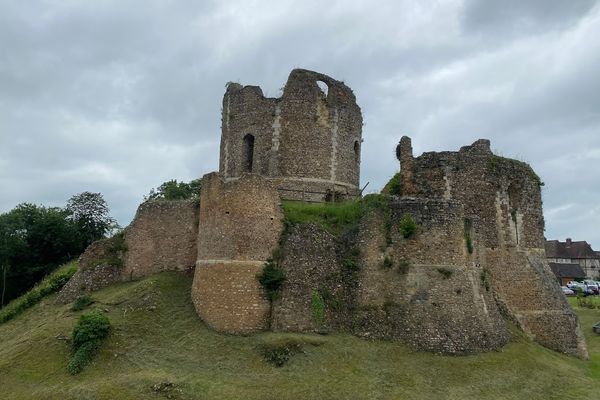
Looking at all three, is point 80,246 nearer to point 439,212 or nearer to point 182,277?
point 182,277

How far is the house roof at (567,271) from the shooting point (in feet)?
214

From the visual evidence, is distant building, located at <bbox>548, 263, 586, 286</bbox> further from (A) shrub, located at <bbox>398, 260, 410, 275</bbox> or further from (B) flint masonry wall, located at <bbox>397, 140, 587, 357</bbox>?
(A) shrub, located at <bbox>398, 260, 410, 275</bbox>

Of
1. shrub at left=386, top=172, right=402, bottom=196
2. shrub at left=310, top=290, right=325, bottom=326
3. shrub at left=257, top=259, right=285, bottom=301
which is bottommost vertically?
shrub at left=310, top=290, right=325, bottom=326

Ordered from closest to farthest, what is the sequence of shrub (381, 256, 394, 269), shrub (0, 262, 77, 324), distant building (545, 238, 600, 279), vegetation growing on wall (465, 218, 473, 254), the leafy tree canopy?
shrub (381, 256, 394, 269) → vegetation growing on wall (465, 218, 473, 254) → shrub (0, 262, 77, 324) → the leafy tree canopy → distant building (545, 238, 600, 279)

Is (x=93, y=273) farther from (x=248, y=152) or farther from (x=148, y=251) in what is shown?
(x=248, y=152)

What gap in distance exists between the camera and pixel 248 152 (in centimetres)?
2720

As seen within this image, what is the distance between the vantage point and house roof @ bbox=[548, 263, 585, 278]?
2569 inches

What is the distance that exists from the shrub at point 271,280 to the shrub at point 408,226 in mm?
4721

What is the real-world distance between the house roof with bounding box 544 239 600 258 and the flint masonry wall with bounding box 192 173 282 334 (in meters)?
70.6

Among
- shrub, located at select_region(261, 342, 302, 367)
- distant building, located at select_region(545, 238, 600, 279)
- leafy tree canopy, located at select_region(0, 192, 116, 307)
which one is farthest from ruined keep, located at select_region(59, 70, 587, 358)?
distant building, located at select_region(545, 238, 600, 279)

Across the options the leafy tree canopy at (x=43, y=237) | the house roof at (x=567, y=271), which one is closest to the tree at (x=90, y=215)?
the leafy tree canopy at (x=43, y=237)

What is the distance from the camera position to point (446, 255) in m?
19.9

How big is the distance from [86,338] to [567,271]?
62914 mm

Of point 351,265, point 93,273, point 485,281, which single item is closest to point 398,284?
point 351,265
